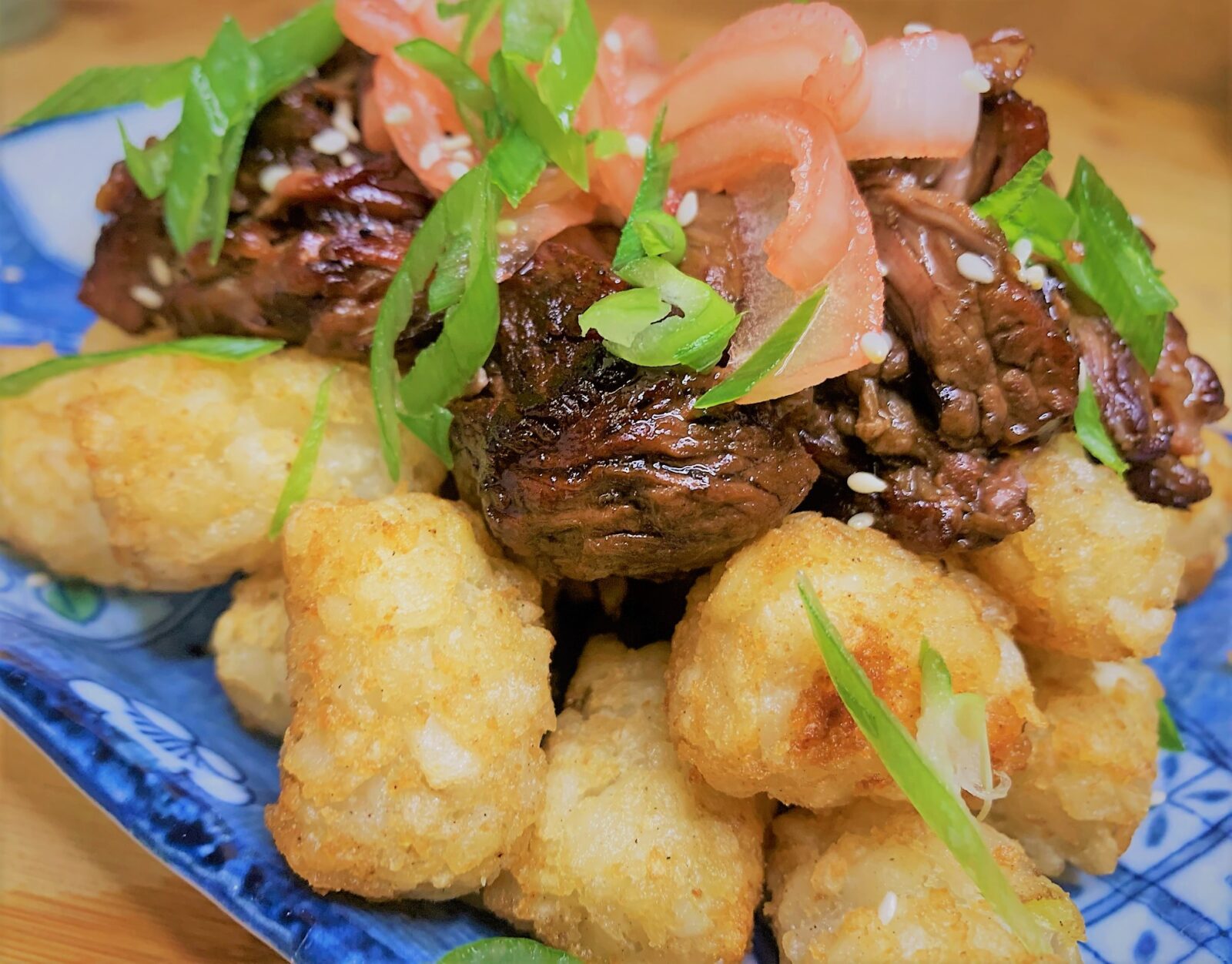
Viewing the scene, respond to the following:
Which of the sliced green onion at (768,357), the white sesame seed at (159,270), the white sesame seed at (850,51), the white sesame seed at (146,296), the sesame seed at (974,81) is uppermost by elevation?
the white sesame seed at (850,51)

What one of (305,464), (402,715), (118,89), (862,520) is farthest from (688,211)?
(118,89)

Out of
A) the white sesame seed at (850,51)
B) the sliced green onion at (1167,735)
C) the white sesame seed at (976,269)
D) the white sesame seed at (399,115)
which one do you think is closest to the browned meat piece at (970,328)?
the white sesame seed at (976,269)

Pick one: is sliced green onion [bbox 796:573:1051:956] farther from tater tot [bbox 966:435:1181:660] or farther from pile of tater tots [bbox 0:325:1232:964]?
tater tot [bbox 966:435:1181:660]

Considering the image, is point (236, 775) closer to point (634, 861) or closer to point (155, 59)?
point (634, 861)

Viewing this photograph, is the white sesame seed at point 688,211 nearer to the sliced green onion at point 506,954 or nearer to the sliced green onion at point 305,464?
the sliced green onion at point 305,464

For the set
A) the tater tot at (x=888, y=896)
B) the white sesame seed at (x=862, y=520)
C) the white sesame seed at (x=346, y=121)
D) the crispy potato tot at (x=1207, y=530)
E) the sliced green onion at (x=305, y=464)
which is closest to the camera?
the tater tot at (x=888, y=896)

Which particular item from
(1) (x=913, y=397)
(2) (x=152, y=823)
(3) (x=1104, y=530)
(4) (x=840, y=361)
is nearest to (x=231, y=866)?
(2) (x=152, y=823)
